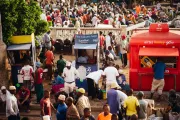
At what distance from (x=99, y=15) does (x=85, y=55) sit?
15.2 meters

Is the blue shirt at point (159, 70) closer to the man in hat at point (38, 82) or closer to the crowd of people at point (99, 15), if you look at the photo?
the man in hat at point (38, 82)

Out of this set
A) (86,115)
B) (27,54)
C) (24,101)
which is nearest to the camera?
(86,115)

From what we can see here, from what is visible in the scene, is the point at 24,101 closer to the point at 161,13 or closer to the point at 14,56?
the point at 14,56

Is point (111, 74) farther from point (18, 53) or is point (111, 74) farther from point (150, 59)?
point (18, 53)

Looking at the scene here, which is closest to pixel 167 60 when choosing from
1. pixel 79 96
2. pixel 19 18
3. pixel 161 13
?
pixel 79 96

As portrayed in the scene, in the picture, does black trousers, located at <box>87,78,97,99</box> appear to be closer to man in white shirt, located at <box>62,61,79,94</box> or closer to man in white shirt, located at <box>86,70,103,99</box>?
man in white shirt, located at <box>86,70,103,99</box>

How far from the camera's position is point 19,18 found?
17984 mm

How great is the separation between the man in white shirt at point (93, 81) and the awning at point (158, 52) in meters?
1.59

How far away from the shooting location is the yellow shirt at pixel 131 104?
42.2ft

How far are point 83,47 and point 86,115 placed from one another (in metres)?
5.69

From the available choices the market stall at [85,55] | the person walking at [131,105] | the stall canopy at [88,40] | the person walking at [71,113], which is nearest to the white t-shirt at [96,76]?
the market stall at [85,55]

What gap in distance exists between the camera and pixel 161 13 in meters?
34.2

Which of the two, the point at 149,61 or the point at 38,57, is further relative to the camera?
the point at 38,57

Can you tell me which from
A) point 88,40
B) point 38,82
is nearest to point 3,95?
point 38,82
